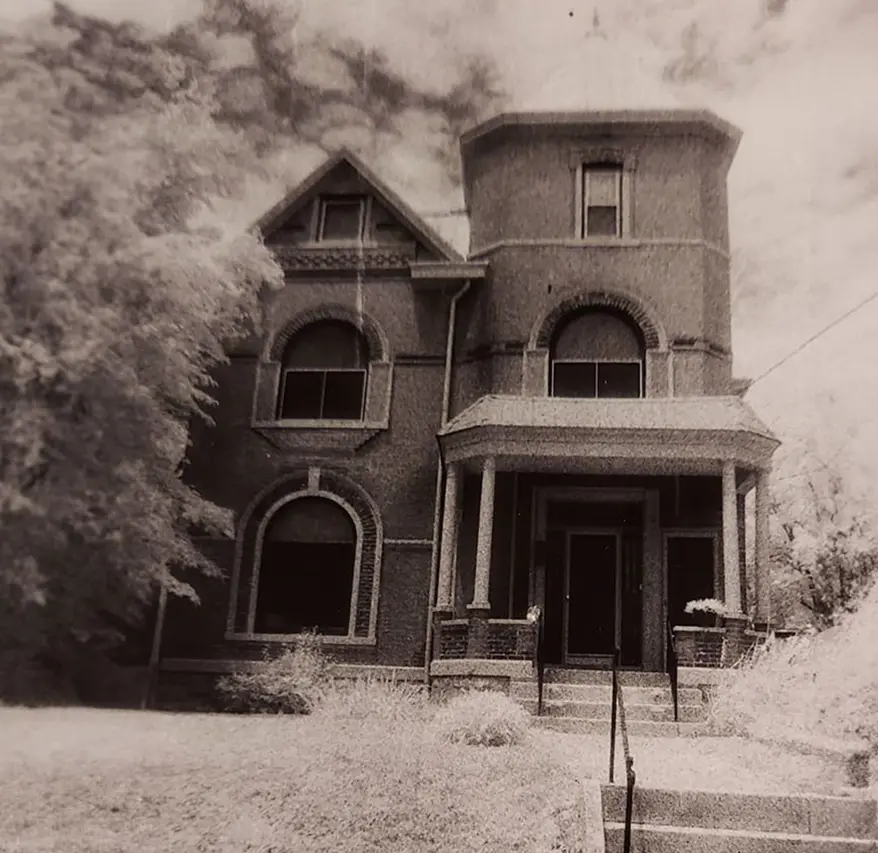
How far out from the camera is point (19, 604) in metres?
6.61

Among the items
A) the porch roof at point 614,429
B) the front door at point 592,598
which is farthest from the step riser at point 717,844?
the front door at point 592,598

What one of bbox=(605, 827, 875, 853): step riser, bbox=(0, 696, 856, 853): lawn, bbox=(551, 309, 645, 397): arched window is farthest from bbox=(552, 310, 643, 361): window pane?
bbox=(605, 827, 875, 853): step riser

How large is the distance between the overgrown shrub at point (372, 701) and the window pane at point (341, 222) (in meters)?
4.90

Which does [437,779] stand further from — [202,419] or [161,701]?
[202,419]

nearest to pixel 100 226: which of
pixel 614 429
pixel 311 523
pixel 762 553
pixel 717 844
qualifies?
pixel 311 523

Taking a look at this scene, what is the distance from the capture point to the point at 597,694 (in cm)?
882

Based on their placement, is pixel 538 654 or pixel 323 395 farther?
pixel 323 395

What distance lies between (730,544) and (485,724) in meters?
3.56

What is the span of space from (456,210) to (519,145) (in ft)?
4.76

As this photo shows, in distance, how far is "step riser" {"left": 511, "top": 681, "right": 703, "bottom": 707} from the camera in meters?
8.70

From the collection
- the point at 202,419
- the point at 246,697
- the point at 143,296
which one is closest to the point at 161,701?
the point at 246,697

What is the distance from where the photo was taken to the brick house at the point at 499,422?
1008 cm

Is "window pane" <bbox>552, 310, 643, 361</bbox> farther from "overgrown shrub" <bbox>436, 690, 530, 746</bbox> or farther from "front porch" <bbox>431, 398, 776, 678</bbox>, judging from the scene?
"overgrown shrub" <bbox>436, 690, 530, 746</bbox>

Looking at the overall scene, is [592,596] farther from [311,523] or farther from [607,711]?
[311,523]
